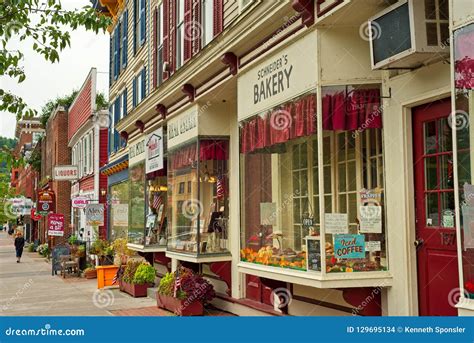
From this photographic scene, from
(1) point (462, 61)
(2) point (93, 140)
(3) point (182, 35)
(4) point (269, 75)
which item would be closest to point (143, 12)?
(3) point (182, 35)

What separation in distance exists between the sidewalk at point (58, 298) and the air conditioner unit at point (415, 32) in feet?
29.1

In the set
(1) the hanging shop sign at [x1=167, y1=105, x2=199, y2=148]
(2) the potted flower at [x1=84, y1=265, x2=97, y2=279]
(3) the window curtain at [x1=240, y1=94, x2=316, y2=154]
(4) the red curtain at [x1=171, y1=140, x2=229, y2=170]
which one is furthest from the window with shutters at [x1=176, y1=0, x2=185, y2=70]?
(2) the potted flower at [x1=84, y1=265, x2=97, y2=279]

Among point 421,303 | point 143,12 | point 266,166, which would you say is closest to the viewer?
point 421,303

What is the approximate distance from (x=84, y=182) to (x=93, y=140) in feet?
12.5

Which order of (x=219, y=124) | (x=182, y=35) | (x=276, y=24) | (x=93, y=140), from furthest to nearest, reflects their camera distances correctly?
(x=93, y=140)
(x=182, y=35)
(x=219, y=124)
(x=276, y=24)

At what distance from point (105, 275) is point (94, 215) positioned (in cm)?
438

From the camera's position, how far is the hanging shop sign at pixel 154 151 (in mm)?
14720

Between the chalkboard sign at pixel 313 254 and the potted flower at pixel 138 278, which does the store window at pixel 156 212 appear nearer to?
the potted flower at pixel 138 278

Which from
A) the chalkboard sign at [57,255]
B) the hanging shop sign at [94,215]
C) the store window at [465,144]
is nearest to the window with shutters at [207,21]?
the store window at [465,144]

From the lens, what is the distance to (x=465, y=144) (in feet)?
17.6

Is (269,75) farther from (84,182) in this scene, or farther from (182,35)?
(84,182)

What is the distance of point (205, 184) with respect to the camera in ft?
40.0

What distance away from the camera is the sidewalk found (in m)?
13.6

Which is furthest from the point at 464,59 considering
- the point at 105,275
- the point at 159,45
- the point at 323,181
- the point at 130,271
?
the point at 105,275
